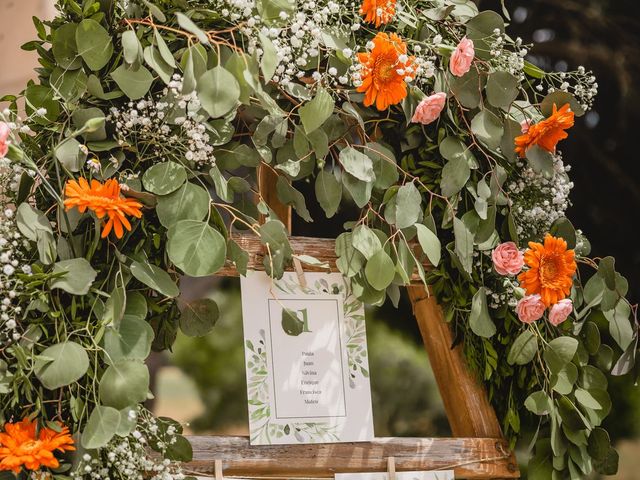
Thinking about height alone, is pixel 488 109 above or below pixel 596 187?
above

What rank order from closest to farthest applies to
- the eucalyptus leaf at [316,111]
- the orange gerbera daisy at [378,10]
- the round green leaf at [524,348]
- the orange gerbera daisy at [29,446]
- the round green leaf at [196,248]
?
the orange gerbera daisy at [29,446] < the round green leaf at [196,248] < the eucalyptus leaf at [316,111] < the orange gerbera daisy at [378,10] < the round green leaf at [524,348]

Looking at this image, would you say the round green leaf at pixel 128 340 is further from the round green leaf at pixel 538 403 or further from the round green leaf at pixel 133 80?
the round green leaf at pixel 538 403

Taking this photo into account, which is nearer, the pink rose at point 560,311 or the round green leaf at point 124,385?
the round green leaf at point 124,385

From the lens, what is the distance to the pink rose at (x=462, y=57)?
139cm

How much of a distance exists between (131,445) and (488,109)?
82 cm

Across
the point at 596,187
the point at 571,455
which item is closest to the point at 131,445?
the point at 571,455

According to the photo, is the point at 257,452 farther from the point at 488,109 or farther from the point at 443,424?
the point at 443,424

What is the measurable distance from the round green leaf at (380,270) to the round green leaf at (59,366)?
47 centimetres

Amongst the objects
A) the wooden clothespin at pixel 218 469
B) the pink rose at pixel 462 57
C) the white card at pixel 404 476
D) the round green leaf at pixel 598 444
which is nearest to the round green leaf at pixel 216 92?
the pink rose at pixel 462 57

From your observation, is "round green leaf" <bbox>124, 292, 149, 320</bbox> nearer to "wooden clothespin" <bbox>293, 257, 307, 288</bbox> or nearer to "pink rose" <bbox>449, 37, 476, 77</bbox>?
"wooden clothespin" <bbox>293, 257, 307, 288</bbox>

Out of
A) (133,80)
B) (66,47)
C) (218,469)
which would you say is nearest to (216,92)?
(133,80)

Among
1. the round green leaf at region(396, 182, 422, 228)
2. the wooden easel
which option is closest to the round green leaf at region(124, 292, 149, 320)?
the wooden easel

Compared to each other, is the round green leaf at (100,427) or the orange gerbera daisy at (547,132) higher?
the orange gerbera daisy at (547,132)

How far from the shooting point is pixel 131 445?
1181 mm
